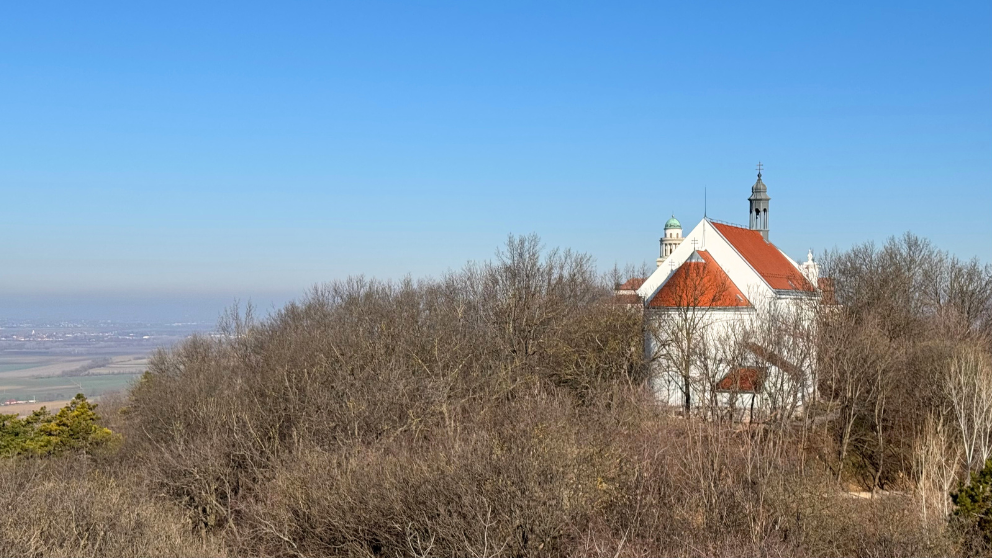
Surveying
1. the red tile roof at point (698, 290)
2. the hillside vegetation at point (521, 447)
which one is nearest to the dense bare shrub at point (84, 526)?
the hillside vegetation at point (521, 447)

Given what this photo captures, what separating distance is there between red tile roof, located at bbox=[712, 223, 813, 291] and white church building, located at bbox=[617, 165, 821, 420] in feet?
0.24

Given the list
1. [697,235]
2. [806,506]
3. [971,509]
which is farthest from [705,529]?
[697,235]

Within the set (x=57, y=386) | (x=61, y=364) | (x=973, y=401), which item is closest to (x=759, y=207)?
(x=973, y=401)

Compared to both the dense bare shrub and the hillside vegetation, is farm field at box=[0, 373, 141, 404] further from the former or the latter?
the dense bare shrub

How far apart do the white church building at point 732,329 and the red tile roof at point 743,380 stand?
0.14 ft

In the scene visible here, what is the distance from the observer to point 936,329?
1411 inches

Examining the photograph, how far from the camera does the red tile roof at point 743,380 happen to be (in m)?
33.1

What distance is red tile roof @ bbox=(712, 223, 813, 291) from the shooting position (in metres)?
42.8

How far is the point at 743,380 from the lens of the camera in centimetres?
3456

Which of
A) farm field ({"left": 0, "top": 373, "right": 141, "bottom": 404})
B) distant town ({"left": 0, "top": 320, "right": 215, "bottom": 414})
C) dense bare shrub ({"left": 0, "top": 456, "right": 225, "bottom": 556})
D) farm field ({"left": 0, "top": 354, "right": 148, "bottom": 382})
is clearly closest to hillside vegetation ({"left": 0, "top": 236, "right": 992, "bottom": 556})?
dense bare shrub ({"left": 0, "top": 456, "right": 225, "bottom": 556})

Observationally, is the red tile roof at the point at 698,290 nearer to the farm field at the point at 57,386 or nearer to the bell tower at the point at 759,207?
the bell tower at the point at 759,207

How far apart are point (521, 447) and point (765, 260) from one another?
33.3 metres

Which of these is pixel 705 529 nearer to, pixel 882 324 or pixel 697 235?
pixel 882 324

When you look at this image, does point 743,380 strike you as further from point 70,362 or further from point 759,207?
point 70,362
